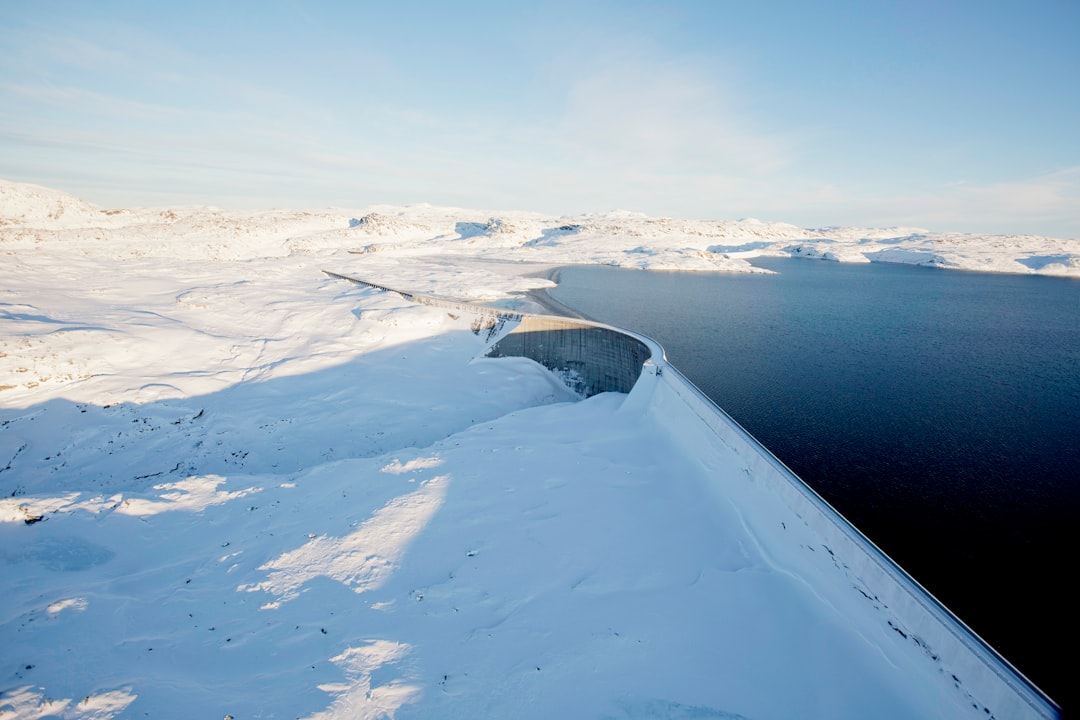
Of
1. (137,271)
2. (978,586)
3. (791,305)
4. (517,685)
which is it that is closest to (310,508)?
(517,685)

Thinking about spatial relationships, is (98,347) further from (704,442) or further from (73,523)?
(704,442)

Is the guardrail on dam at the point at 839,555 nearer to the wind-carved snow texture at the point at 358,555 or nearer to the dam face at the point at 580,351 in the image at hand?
the dam face at the point at 580,351

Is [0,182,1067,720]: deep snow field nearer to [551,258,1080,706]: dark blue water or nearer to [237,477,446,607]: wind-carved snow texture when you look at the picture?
[237,477,446,607]: wind-carved snow texture

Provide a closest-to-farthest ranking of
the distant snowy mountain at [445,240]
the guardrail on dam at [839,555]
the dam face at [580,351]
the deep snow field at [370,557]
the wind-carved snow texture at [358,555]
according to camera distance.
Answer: the guardrail on dam at [839,555] → the deep snow field at [370,557] → the wind-carved snow texture at [358,555] → the dam face at [580,351] → the distant snowy mountain at [445,240]

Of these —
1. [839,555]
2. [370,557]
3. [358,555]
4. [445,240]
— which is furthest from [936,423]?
[445,240]

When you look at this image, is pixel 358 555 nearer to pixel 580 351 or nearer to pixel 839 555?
pixel 839 555

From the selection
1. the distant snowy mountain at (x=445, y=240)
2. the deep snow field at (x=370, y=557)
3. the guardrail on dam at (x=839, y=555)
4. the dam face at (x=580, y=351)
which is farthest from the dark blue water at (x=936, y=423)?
the distant snowy mountain at (x=445, y=240)
